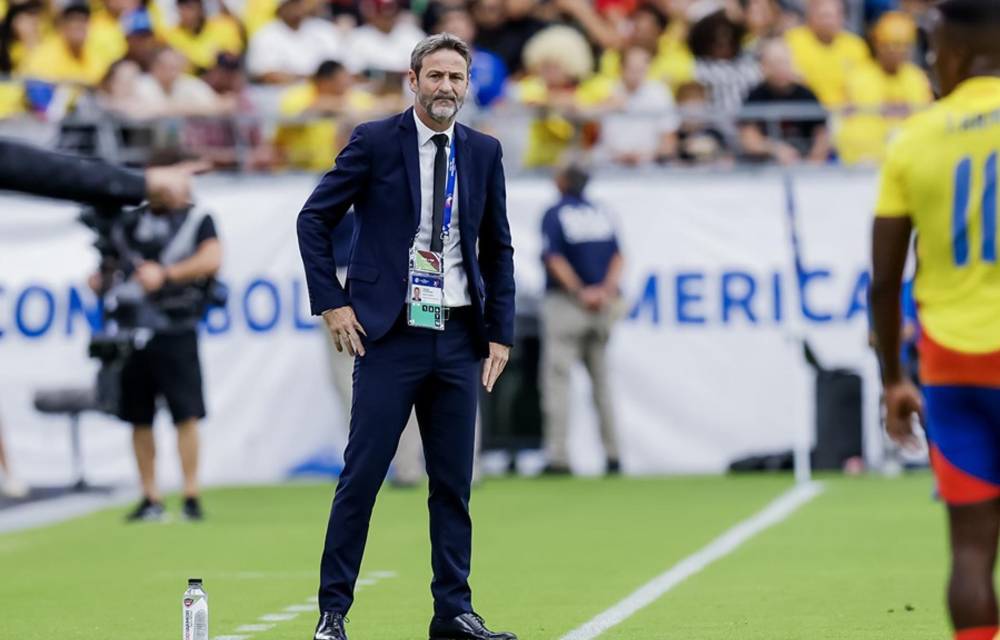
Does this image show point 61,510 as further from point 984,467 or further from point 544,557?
point 984,467

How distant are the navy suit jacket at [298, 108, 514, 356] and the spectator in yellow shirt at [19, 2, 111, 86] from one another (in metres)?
12.5

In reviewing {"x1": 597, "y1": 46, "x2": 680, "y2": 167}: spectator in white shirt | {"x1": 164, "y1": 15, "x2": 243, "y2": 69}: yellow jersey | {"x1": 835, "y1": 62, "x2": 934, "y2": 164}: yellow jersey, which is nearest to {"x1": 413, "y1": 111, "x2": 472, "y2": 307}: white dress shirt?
{"x1": 597, "y1": 46, "x2": 680, "y2": 167}: spectator in white shirt

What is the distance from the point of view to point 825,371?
17812mm

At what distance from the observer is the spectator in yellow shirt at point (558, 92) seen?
61.6 feet

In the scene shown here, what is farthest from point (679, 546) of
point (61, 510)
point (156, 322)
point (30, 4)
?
point (30, 4)

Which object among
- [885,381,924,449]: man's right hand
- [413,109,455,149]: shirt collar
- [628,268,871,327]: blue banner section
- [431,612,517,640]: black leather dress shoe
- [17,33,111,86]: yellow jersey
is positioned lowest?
[431,612,517,640]: black leather dress shoe

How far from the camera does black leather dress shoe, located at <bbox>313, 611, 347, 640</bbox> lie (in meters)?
7.85

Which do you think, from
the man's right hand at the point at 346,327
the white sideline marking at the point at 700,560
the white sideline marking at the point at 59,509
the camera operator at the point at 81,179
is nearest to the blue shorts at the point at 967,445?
the camera operator at the point at 81,179

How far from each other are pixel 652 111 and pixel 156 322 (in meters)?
5.80

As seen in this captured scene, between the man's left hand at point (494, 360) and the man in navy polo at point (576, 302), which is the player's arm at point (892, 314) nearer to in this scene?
the man's left hand at point (494, 360)

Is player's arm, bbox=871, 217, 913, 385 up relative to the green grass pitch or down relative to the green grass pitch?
up

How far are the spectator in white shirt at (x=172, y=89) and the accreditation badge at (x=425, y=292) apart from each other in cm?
1086

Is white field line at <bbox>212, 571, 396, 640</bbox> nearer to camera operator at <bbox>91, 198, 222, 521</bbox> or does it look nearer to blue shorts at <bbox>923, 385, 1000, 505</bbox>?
blue shorts at <bbox>923, 385, 1000, 505</bbox>

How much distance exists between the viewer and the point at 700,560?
1160cm
